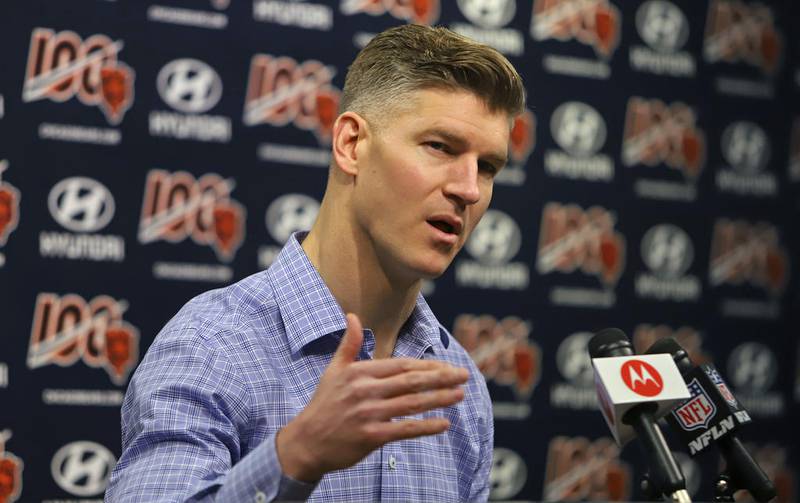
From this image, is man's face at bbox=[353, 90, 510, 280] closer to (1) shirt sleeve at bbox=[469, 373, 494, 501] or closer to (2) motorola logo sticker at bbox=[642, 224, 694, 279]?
(1) shirt sleeve at bbox=[469, 373, 494, 501]

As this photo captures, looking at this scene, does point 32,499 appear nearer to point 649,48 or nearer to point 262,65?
point 262,65

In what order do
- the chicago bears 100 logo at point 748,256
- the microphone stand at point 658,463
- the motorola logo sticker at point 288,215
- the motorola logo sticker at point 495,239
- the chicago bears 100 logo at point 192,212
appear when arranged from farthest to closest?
the chicago bears 100 logo at point 748,256 → the motorola logo sticker at point 495,239 → the motorola logo sticker at point 288,215 → the chicago bears 100 logo at point 192,212 → the microphone stand at point 658,463

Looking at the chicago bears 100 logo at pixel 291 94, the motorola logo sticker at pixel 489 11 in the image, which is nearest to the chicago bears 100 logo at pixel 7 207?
the chicago bears 100 logo at pixel 291 94

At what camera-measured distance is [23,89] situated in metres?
3.21

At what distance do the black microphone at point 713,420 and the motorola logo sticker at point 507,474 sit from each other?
6.83ft

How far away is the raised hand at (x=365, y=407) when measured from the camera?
1274mm

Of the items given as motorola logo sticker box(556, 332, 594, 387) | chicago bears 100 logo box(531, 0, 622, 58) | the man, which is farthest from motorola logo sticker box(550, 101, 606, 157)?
the man

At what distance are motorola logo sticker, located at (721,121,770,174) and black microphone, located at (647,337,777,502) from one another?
265 cm

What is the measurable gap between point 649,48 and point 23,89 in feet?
7.64

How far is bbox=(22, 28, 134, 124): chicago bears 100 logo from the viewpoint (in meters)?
3.23

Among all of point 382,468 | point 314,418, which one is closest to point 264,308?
point 382,468

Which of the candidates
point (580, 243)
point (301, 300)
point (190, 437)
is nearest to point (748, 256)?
point (580, 243)

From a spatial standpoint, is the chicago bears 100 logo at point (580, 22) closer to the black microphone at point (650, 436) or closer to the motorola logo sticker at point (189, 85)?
the motorola logo sticker at point (189, 85)

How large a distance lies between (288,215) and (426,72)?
1.72 meters
